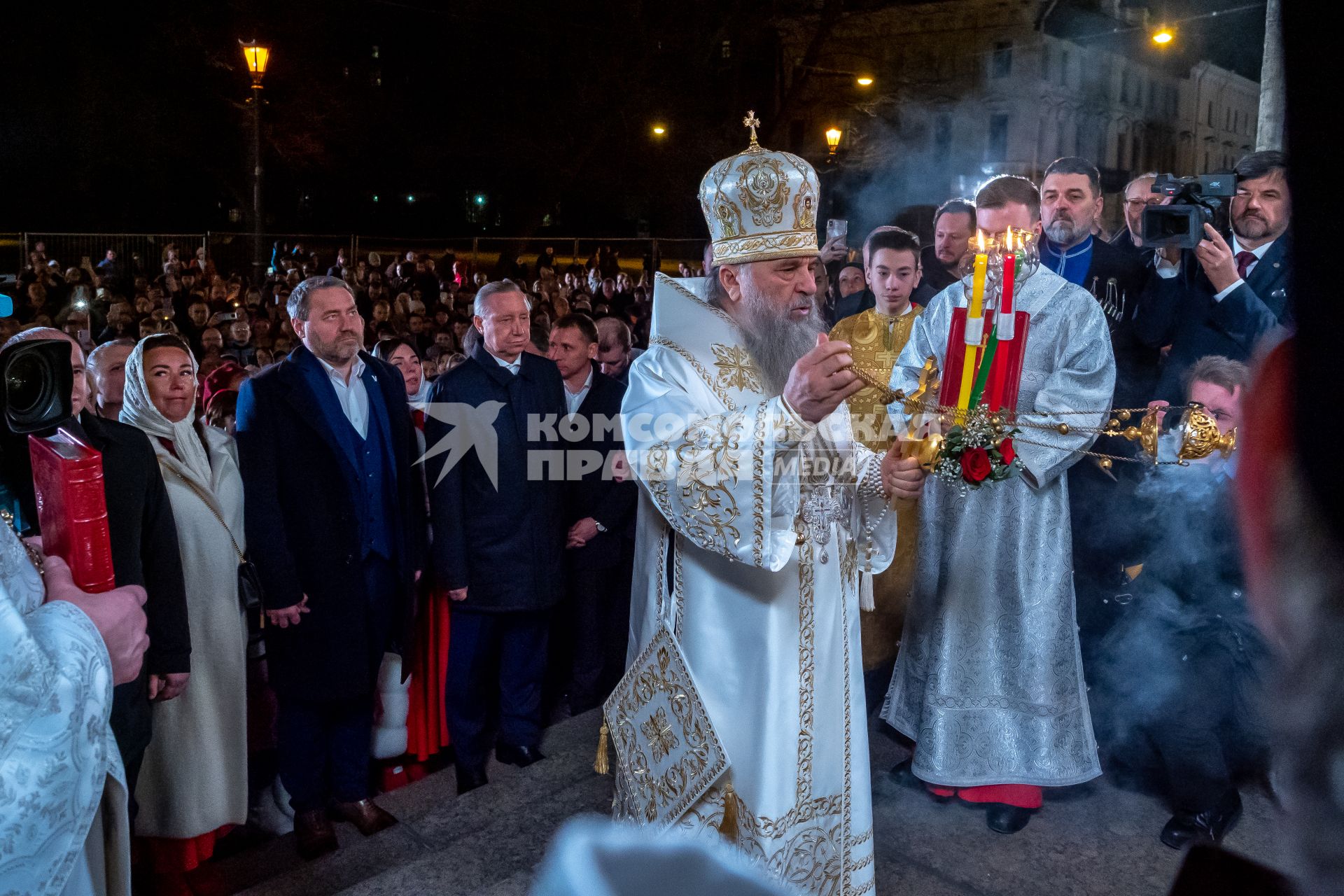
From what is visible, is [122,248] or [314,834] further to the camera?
[122,248]

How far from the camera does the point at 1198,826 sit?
343cm

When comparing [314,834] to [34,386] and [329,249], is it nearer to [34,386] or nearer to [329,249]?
[34,386]

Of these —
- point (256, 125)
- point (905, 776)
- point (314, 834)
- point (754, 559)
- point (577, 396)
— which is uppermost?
point (256, 125)

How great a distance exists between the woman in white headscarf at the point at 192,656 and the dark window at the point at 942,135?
121 ft

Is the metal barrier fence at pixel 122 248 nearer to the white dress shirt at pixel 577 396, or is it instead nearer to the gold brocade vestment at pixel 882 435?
the white dress shirt at pixel 577 396

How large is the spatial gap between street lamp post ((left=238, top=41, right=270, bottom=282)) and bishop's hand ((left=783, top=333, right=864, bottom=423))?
37.5 ft

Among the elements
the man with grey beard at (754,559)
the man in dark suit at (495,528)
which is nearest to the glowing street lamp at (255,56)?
the man in dark suit at (495,528)

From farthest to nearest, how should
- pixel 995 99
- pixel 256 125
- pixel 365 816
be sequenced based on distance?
1. pixel 995 99
2. pixel 256 125
3. pixel 365 816

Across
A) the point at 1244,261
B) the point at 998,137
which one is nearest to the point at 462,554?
the point at 1244,261

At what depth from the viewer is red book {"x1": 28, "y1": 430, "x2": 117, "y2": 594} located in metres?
1.94

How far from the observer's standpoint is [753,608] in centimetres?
263

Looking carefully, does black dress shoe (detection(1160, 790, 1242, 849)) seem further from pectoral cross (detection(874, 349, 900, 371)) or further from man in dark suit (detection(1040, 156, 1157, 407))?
pectoral cross (detection(874, 349, 900, 371))

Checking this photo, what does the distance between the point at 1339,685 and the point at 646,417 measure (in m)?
2.08

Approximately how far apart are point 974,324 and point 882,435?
134 centimetres
